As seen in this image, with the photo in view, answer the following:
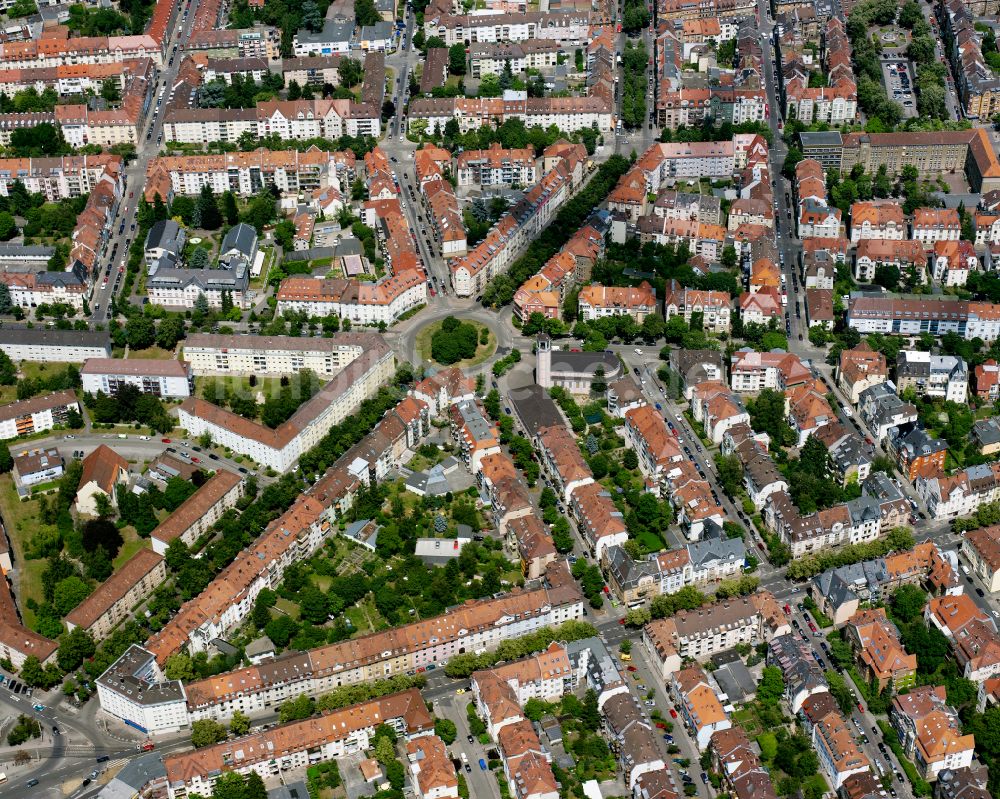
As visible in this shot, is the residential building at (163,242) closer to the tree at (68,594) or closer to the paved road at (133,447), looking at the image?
the paved road at (133,447)

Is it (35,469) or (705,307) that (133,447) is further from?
(705,307)

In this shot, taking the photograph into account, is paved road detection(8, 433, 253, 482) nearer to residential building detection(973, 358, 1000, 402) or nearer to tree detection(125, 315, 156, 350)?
tree detection(125, 315, 156, 350)

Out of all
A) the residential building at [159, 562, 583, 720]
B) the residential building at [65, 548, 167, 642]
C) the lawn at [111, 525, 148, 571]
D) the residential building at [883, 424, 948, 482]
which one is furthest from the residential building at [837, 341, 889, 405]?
the lawn at [111, 525, 148, 571]

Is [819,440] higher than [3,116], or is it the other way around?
[3,116]

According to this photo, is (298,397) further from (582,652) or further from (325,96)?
(325,96)

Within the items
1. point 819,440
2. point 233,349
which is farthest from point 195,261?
point 819,440

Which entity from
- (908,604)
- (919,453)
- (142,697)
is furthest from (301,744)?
(919,453)
